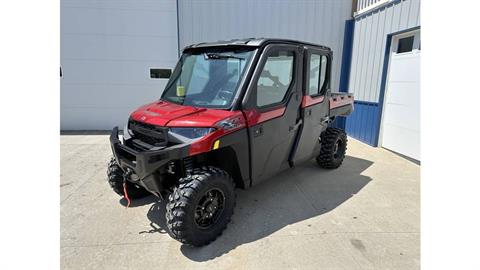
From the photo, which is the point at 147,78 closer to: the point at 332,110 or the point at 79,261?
the point at 332,110

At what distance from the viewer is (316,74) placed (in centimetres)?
392

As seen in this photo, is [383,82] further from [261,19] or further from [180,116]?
[180,116]

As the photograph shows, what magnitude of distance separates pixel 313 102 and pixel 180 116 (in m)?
2.04

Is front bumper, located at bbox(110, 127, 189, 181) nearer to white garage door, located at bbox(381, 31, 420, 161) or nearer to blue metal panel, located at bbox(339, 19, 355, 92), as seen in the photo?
white garage door, located at bbox(381, 31, 420, 161)

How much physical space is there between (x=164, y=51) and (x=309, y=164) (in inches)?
202

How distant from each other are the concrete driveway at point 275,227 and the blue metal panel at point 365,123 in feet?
6.65

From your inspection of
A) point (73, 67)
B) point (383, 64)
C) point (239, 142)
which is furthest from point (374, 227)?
point (73, 67)

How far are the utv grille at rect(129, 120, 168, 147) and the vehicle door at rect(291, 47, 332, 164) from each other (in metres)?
1.85

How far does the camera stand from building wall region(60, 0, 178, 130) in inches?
281

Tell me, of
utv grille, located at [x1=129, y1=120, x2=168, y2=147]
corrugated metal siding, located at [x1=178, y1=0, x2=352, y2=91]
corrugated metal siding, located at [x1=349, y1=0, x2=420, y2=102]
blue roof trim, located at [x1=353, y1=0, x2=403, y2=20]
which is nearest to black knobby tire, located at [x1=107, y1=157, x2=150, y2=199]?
utv grille, located at [x1=129, y1=120, x2=168, y2=147]

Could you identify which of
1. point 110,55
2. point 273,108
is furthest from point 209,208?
point 110,55

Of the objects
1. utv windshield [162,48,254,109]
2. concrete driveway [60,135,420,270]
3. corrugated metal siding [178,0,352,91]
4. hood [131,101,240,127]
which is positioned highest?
corrugated metal siding [178,0,352,91]

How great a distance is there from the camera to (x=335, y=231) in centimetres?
292

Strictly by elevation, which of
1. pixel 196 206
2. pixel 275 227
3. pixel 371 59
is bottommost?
pixel 275 227
